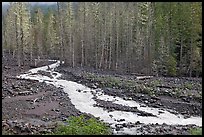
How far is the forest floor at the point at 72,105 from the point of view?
19.2 metres

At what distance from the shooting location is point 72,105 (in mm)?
25375

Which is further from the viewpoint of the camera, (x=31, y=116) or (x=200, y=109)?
(x=200, y=109)

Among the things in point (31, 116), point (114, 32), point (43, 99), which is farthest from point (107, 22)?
point (31, 116)

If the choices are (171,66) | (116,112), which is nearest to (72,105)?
(116,112)

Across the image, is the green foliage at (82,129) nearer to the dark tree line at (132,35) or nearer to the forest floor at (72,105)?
the forest floor at (72,105)

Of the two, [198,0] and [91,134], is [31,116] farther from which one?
[198,0]

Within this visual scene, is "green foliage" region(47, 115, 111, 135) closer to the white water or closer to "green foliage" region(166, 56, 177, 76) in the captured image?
the white water

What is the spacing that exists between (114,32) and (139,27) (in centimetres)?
354

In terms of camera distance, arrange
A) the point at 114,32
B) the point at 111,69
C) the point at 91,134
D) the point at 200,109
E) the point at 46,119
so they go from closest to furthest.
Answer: the point at 91,134 → the point at 46,119 → the point at 200,109 → the point at 111,69 → the point at 114,32

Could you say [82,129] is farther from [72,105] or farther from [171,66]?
[171,66]

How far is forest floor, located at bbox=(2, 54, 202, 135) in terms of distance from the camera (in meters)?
19.2

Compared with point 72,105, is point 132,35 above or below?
above

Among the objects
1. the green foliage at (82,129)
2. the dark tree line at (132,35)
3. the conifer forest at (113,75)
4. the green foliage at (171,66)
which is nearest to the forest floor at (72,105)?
the conifer forest at (113,75)

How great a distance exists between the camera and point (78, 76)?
37.8 m
